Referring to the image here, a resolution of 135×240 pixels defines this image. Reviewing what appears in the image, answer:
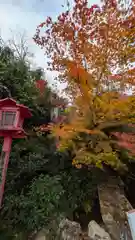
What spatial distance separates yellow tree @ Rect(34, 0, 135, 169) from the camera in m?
2.65

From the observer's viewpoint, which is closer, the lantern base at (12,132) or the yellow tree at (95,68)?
the lantern base at (12,132)

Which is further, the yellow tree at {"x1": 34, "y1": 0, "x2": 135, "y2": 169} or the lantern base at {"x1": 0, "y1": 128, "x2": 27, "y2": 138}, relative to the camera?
the yellow tree at {"x1": 34, "y1": 0, "x2": 135, "y2": 169}

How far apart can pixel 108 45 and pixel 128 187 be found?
282cm

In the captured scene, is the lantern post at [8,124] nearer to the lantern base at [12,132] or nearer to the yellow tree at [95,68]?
the lantern base at [12,132]

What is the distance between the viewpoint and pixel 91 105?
2.71 m

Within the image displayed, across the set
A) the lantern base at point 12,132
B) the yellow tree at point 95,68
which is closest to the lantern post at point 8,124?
the lantern base at point 12,132

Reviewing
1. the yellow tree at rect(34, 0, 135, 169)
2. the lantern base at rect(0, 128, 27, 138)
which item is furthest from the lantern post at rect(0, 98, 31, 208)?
the yellow tree at rect(34, 0, 135, 169)

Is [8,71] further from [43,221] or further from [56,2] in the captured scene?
[43,221]

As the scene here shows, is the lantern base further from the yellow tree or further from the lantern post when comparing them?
the yellow tree

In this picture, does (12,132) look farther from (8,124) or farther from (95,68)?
(95,68)

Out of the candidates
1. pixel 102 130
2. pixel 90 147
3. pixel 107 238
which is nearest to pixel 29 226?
pixel 107 238

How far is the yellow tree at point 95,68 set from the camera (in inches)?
104

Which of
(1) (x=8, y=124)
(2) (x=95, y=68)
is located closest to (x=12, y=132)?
(1) (x=8, y=124)

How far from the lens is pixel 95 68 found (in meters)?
3.07
